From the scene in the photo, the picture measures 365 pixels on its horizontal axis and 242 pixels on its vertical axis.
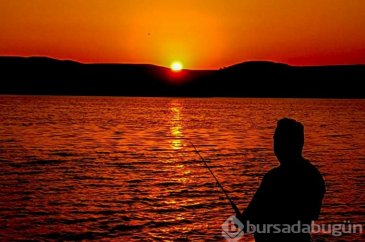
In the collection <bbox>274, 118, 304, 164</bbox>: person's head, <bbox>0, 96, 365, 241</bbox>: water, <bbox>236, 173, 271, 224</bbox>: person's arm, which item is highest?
<bbox>274, 118, 304, 164</bbox>: person's head

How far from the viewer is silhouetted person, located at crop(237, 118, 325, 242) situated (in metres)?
4.36

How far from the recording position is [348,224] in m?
Result: 13.2

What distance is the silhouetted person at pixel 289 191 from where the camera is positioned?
4.36 meters

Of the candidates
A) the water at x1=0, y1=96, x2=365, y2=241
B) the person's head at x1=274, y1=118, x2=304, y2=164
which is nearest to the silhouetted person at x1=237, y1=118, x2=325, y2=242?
the person's head at x1=274, y1=118, x2=304, y2=164

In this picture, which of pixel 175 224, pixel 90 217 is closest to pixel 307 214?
pixel 175 224

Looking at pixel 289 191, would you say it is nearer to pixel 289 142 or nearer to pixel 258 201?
pixel 258 201

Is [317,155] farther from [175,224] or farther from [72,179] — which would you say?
[175,224]

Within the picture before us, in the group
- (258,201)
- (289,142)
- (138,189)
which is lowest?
(138,189)

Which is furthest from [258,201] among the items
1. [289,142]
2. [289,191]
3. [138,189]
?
[138,189]

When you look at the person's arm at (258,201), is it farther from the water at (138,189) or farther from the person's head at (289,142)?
the water at (138,189)

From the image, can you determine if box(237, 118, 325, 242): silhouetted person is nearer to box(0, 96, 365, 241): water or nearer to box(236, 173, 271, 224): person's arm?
box(236, 173, 271, 224): person's arm

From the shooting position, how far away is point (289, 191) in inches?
172

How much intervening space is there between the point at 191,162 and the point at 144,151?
604 cm

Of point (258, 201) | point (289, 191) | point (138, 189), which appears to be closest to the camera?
point (289, 191)
